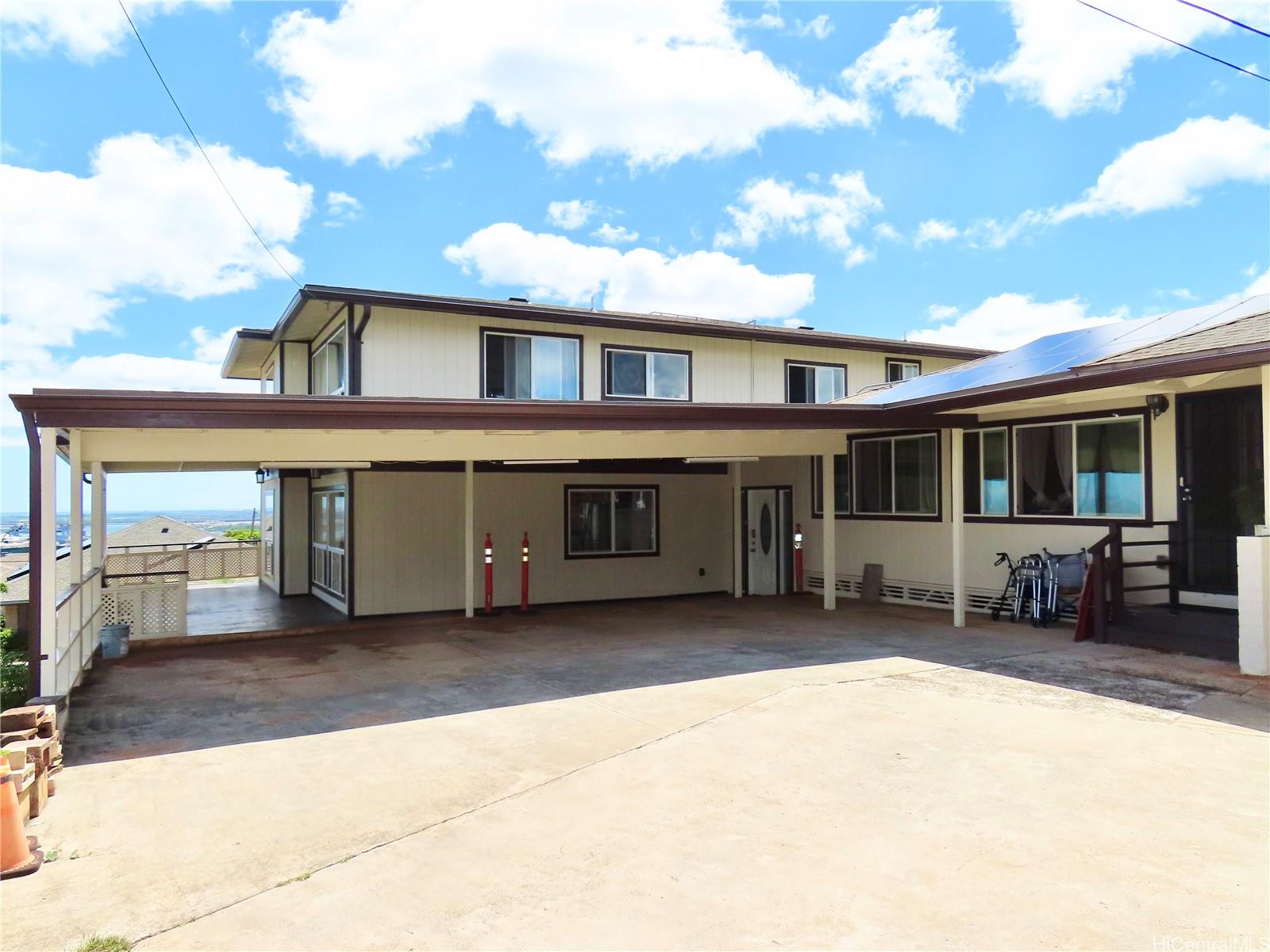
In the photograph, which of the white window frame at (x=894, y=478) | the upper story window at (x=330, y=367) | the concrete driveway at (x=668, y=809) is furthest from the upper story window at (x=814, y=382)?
the concrete driveway at (x=668, y=809)

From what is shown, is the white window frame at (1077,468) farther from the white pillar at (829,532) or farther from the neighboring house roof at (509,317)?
the neighboring house roof at (509,317)

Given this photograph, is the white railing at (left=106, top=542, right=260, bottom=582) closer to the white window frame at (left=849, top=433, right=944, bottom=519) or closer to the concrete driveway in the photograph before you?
the concrete driveway

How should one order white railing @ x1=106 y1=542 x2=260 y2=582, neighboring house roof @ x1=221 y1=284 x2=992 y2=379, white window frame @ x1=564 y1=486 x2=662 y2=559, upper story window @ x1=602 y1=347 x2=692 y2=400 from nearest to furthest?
neighboring house roof @ x1=221 y1=284 x2=992 y2=379
white window frame @ x1=564 y1=486 x2=662 y2=559
upper story window @ x1=602 y1=347 x2=692 y2=400
white railing @ x1=106 y1=542 x2=260 y2=582

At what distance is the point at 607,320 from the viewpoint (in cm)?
1373

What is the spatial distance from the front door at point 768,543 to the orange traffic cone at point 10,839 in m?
12.5

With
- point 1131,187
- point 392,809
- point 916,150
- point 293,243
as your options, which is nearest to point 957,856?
point 392,809

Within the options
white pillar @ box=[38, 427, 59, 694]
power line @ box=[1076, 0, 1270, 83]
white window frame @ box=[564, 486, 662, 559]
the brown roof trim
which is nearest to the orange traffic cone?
white pillar @ box=[38, 427, 59, 694]

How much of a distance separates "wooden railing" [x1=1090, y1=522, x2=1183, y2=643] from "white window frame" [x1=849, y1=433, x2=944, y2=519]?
10.3 feet

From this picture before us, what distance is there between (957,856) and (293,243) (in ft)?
49.9

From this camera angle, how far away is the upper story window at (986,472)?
11.5 meters

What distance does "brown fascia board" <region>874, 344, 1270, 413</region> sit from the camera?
6996 millimetres

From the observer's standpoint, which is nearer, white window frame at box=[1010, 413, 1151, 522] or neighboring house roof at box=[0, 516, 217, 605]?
white window frame at box=[1010, 413, 1151, 522]

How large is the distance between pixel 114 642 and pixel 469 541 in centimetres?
468

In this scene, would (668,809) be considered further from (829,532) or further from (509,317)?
(509,317)
